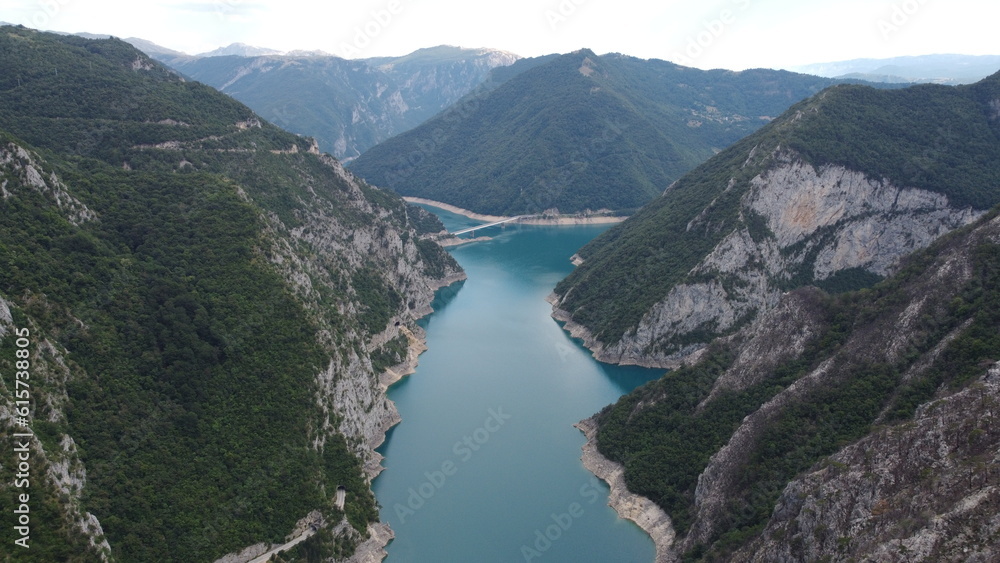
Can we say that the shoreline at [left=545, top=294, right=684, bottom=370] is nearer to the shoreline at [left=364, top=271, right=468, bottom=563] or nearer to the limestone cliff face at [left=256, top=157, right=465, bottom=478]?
the shoreline at [left=364, top=271, right=468, bottom=563]

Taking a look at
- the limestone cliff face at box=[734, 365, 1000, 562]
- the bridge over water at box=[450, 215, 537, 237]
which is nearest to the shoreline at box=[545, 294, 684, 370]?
the limestone cliff face at box=[734, 365, 1000, 562]

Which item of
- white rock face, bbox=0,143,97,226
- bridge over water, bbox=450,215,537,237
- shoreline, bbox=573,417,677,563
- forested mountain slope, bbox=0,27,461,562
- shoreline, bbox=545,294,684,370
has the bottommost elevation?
shoreline, bbox=573,417,677,563

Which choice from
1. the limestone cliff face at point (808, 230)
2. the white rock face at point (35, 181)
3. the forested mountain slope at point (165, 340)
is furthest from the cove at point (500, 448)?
the white rock face at point (35, 181)

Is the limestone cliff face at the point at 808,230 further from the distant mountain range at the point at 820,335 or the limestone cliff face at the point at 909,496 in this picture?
the limestone cliff face at the point at 909,496

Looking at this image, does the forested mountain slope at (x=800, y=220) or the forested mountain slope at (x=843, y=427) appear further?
the forested mountain slope at (x=800, y=220)

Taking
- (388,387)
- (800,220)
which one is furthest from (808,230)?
(388,387)
